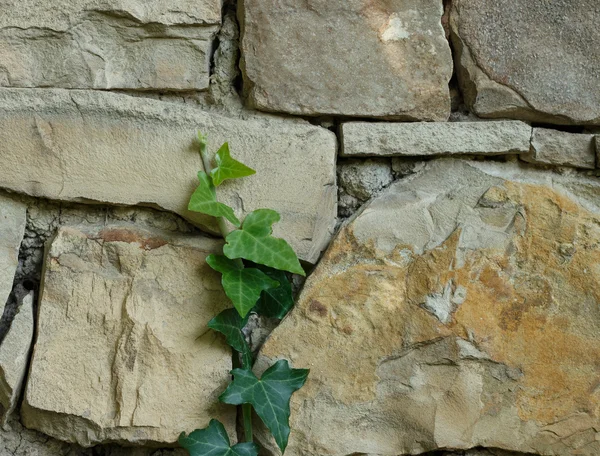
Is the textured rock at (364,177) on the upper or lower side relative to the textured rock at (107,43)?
lower

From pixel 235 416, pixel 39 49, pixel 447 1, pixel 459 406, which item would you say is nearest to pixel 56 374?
pixel 235 416

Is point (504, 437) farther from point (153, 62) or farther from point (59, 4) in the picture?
point (59, 4)

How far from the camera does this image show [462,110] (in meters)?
1.40

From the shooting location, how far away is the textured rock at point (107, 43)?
4.20ft

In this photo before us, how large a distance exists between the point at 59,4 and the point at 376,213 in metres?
0.72

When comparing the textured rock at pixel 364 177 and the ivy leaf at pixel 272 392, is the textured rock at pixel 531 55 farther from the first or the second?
the ivy leaf at pixel 272 392

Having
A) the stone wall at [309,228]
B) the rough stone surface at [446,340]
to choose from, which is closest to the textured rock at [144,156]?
the stone wall at [309,228]

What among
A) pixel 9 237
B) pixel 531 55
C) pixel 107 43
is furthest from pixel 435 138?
Answer: pixel 9 237

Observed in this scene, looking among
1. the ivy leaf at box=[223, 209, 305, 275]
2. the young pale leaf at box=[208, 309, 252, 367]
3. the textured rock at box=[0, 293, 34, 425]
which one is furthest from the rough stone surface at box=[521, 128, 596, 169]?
the textured rock at box=[0, 293, 34, 425]

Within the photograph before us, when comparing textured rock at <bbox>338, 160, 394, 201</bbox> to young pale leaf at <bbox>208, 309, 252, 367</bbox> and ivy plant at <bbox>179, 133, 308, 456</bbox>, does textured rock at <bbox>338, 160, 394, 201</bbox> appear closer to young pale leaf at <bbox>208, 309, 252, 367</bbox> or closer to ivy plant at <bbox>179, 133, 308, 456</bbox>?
ivy plant at <bbox>179, 133, 308, 456</bbox>

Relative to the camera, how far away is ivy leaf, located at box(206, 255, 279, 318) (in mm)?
1219

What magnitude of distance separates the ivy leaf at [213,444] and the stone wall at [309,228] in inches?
1.3

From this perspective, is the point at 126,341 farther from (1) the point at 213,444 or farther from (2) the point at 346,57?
(2) the point at 346,57

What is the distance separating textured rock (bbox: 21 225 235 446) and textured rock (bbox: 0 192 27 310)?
66mm
